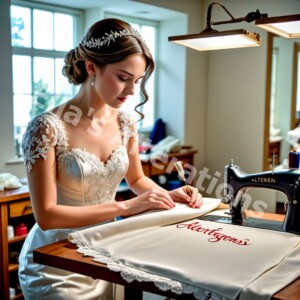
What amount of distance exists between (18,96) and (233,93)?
2.54m

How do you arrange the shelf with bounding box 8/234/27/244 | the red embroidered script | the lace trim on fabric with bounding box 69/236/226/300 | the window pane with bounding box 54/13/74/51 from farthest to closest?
the window pane with bounding box 54/13/74/51, the shelf with bounding box 8/234/27/244, the red embroidered script, the lace trim on fabric with bounding box 69/236/226/300

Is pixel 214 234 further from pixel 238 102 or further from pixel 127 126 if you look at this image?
pixel 238 102

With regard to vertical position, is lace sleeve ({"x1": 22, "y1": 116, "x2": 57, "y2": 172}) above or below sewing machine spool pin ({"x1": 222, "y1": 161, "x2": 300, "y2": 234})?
above

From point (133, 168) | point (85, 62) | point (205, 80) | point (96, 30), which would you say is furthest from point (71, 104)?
point (205, 80)

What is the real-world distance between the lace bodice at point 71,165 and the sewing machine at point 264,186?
0.49m

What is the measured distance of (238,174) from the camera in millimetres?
1910

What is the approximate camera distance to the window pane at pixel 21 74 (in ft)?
13.1

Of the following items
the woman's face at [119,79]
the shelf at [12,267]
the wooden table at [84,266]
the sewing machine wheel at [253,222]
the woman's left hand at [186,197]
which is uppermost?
the woman's face at [119,79]

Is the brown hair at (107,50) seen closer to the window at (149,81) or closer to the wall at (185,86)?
the window at (149,81)

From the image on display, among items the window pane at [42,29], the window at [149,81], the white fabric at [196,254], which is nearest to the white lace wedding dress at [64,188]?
the white fabric at [196,254]

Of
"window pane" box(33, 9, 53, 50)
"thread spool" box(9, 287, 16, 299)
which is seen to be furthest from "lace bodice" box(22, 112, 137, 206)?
"window pane" box(33, 9, 53, 50)

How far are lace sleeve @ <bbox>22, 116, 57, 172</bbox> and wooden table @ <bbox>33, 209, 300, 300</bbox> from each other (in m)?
0.36

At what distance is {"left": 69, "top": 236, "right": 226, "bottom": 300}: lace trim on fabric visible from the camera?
4.10ft

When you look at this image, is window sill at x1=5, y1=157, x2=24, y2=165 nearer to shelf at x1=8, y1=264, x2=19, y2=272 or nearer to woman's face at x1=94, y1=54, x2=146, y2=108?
shelf at x1=8, y1=264, x2=19, y2=272
